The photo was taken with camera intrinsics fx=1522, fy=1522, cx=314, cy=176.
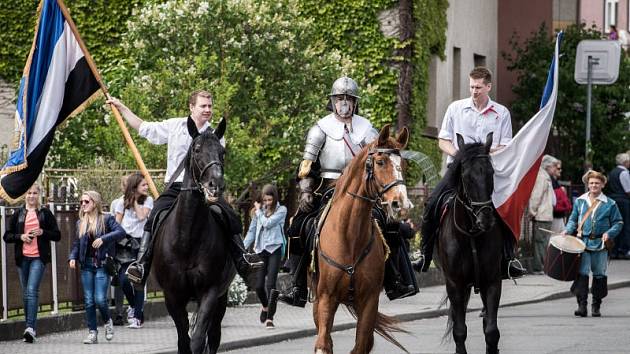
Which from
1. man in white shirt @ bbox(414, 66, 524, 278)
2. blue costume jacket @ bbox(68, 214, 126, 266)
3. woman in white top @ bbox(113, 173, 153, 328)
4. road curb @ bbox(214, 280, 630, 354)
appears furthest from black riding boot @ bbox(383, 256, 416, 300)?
woman in white top @ bbox(113, 173, 153, 328)

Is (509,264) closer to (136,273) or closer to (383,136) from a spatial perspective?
(383,136)

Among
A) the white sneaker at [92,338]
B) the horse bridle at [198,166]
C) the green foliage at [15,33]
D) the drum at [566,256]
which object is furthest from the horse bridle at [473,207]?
the green foliage at [15,33]

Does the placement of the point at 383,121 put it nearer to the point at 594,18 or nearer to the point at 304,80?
the point at 304,80

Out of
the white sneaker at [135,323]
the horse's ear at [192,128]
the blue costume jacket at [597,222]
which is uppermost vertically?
the horse's ear at [192,128]

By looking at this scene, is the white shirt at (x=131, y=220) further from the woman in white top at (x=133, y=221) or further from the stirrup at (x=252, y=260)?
the stirrup at (x=252, y=260)

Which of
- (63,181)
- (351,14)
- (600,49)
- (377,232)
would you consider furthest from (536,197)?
(377,232)

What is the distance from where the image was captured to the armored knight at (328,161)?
13.3 metres

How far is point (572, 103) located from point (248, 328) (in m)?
21.8

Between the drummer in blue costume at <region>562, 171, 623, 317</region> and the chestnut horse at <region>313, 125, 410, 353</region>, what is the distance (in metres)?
8.71

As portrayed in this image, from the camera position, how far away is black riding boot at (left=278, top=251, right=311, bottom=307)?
13359 millimetres

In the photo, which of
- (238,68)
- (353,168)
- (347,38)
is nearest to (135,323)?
(353,168)

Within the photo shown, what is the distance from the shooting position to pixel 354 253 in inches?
497

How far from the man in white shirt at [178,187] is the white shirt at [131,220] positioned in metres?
5.11

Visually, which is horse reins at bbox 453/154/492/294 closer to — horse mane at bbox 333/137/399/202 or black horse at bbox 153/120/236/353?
horse mane at bbox 333/137/399/202
